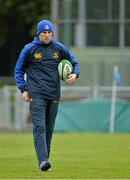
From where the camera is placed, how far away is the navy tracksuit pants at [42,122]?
538 inches

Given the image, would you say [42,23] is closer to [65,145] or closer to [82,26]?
[65,145]

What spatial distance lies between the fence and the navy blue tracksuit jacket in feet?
A: 55.4

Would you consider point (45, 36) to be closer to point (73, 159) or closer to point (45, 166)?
point (45, 166)

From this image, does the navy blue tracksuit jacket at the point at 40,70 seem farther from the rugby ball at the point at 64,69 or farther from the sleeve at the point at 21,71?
the rugby ball at the point at 64,69

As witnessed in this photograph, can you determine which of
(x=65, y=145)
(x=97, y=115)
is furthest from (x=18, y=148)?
(x=97, y=115)

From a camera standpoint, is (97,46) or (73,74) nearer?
(73,74)

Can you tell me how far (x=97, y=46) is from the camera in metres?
33.8

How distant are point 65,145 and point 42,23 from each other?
778 centimetres

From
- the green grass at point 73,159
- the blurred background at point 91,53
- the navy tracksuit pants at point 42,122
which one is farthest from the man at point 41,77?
the blurred background at point 91,53

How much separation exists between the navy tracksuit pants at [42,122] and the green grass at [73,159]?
1.10 ft

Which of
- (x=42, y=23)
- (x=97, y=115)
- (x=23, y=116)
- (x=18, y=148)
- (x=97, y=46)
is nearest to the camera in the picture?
(x=42, y=23)

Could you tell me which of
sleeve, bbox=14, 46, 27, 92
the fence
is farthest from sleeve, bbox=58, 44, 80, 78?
the fence

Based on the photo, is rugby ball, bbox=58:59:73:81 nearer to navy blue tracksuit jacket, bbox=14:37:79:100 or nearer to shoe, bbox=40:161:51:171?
navy blue tracksuit jacket, bbox=14:37:79:100

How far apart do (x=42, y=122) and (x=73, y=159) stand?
2942 mm
